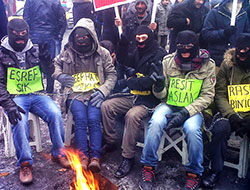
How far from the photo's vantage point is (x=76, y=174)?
13.6ft

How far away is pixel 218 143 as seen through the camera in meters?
3.91

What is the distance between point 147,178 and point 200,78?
164 centimetres

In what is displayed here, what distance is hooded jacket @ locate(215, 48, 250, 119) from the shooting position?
4164 millimetres

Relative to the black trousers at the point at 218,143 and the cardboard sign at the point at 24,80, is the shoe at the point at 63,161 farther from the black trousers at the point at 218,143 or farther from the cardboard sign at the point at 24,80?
the black trousers at the point at 218,143

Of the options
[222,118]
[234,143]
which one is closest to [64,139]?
[222,118]

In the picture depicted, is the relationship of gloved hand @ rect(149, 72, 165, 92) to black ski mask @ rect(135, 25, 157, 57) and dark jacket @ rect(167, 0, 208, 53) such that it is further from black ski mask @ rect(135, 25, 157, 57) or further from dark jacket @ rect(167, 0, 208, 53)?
dark jacket @ rect(167, 0, 208, 53)

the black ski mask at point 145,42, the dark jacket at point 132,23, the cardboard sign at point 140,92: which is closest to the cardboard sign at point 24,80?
the cardboard sign at point 140,92

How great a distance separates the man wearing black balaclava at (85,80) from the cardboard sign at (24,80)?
308 millimetres

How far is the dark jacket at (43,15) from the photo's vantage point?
23.3 feet

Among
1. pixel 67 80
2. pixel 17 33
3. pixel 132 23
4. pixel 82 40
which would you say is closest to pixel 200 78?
pixel 82 40

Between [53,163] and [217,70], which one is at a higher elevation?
[217,70]

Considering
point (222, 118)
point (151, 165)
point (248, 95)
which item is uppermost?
point (248, 95)

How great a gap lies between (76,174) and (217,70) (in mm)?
2807

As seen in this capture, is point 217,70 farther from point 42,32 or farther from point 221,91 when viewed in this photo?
point 42,32
